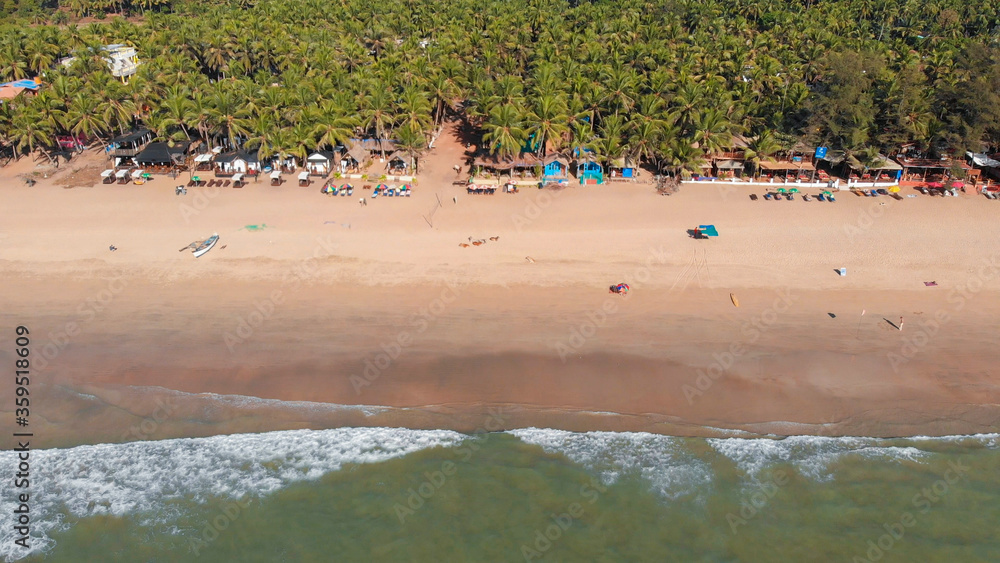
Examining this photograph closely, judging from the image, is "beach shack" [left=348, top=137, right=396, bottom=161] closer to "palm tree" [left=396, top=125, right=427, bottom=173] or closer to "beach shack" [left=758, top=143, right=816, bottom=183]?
"palm tree" [left=396, top=125, right=427, bottom=173]

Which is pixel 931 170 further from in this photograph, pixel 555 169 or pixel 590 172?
pixel 555 169

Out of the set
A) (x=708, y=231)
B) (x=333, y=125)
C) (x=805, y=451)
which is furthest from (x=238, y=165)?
(x=805, y=451)

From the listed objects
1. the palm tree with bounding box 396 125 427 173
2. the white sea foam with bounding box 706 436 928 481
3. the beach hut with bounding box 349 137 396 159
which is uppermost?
the palm tree with bounding box 396 125 427 173

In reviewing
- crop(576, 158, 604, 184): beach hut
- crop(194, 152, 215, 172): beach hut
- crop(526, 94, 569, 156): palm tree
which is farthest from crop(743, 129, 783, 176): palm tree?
crop(194, 152, 215, 172): beach hut

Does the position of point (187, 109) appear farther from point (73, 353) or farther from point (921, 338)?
point (921, 338)

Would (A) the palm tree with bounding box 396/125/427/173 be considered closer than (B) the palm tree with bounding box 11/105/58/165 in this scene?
Yes

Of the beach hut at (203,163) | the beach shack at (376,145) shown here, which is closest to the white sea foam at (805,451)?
the beach shack at (376,145)

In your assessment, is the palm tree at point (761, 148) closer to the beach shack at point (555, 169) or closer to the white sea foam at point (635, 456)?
the beach shack at point (555, 169)
